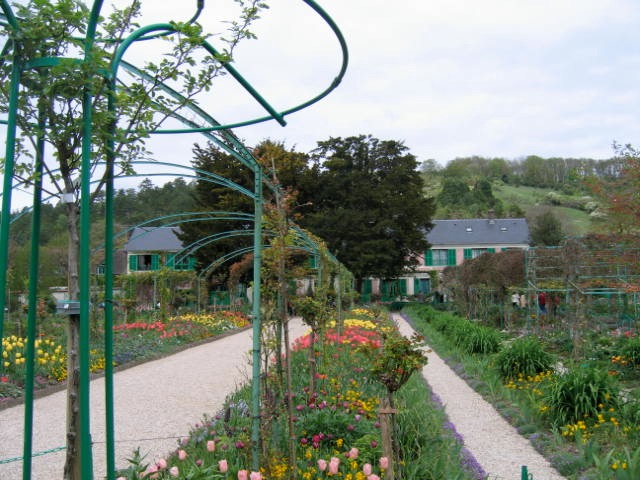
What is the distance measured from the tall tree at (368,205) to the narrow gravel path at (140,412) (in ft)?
56.5

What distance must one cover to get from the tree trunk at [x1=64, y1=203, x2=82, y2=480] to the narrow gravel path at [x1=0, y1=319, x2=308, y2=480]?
194cm

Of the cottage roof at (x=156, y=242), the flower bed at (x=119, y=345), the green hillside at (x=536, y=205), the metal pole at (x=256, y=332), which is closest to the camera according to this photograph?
the metal pole at (x=256, y=332)

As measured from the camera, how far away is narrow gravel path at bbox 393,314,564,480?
447cm

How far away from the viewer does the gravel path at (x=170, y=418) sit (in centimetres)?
468

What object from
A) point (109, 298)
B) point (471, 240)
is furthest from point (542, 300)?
point (471, 240)

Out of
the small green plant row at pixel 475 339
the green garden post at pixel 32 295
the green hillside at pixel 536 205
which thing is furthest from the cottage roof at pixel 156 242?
the green garden post at pixel 32 295

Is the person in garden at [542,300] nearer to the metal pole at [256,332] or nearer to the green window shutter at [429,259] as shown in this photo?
the metal pole at [256,332]

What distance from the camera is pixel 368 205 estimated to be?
2931cm

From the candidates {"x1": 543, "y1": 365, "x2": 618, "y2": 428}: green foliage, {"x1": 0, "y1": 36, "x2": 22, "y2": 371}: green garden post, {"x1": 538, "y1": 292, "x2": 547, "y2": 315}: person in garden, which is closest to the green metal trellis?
{"x1": 0, "y1": 36, "x2": 22, "y2": 371}: green garden post

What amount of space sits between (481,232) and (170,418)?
38.6 m

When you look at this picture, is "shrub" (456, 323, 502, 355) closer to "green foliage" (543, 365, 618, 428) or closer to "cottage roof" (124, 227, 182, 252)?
"green foliage" (543, 365, 618, 428)

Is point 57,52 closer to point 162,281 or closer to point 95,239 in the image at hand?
point 162,281

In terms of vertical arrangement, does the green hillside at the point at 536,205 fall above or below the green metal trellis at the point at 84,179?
above

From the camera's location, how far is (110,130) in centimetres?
259
